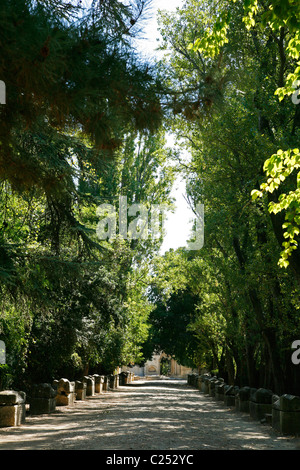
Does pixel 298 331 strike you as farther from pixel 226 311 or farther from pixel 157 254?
pixel 157 254

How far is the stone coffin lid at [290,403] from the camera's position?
1187cm

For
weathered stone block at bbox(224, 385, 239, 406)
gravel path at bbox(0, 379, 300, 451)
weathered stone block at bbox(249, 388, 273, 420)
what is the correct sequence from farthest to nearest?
1. weathered stone block at bbox(224, 385, 239, 406)
2. weathered stone block at bbox(249, 388, 273, 420)
3. gravel path at bbox(0, 379, 300, 451)

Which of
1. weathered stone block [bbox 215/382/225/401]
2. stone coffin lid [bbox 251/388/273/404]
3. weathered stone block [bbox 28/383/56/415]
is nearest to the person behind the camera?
stone coffin lid [bbox 251/388/273/404]

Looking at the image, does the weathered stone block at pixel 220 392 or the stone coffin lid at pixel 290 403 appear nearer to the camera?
the stone coffin lid at pixel 290 403

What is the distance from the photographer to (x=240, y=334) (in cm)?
2127

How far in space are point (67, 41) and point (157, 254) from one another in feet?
96.1

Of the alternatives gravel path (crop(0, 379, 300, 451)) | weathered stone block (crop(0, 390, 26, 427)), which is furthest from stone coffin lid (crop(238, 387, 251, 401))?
weathered stone block (crop(0, 390, 26, 427))

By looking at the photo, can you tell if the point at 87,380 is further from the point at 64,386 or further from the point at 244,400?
the point at 244,400

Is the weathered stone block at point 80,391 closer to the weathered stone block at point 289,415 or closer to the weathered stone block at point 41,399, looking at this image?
the weathered stone block at point 41,399

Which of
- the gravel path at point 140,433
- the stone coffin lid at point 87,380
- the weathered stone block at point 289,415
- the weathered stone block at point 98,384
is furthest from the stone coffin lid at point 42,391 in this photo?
the weathered stone block at point 98,384

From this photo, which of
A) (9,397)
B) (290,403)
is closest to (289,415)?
(290,403)

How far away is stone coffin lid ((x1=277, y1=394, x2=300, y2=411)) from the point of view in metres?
11.9

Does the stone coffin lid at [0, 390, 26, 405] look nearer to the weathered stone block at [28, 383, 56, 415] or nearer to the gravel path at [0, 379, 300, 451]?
the gravel path at [0, 379, 300, 451]

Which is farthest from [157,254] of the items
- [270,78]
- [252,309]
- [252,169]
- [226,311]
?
[270,78]
